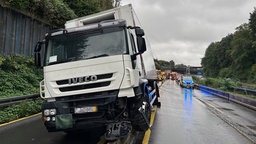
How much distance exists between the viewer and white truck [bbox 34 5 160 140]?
5941 millimetres

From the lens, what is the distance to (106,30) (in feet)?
21.1

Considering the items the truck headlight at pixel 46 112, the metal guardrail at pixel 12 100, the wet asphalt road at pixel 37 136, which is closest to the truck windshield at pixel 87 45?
the truck headlight at pixel 46 112

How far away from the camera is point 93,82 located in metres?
5.98

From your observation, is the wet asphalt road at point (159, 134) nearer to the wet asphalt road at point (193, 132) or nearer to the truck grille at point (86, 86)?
the wet asphalt road at point (193, 132)

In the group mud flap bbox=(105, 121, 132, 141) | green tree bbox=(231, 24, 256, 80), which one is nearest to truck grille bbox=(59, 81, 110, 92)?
mud flap bbox=(105, 121, 132, 141)

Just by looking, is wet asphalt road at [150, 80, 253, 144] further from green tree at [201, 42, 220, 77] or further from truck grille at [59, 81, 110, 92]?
green tree at [201, 42, 220, 77]

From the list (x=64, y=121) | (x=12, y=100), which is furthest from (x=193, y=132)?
(x=12, y=100)

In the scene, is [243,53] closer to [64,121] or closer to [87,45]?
[87,45]

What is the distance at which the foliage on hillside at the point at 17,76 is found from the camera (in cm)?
1233

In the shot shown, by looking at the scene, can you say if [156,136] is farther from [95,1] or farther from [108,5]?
[108,5]

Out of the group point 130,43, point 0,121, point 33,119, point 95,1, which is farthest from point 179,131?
point 95,1

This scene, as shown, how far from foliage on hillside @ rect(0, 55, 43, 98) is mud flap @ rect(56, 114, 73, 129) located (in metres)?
6.48

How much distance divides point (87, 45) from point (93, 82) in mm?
994

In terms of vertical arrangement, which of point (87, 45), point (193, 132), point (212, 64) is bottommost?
point (193, 132)
